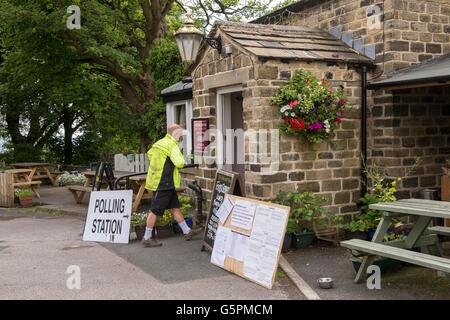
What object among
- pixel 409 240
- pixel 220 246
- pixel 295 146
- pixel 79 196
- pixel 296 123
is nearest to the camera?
pixel 409 240

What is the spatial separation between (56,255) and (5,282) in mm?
1344

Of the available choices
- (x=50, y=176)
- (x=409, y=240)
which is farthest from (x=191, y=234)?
(x=50, y=176)

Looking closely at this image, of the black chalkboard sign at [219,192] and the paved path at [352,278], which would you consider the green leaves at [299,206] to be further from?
the black chalkboard sign at [219,192]

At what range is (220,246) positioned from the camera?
247 inches

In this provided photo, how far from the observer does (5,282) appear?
575cm

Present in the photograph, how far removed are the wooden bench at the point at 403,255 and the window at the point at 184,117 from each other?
6522 mm

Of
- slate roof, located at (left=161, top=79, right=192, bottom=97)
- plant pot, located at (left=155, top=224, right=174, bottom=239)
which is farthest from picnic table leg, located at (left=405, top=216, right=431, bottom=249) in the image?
slate roof, located at (left=161, top=79, right=192, bottom=97)

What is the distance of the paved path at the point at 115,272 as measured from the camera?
527 centimetres

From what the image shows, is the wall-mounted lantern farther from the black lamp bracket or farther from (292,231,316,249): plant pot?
(292,231,316,249): plant pot


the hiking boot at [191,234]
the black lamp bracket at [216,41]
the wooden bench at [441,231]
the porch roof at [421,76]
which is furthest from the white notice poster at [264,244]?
the black lamp bracket at [216,41]

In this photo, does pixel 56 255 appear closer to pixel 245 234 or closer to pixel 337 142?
pixel 245 234

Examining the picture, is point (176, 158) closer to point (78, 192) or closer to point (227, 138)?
point (227, 138)

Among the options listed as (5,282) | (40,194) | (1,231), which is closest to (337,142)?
(5,282)

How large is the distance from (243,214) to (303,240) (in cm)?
153
